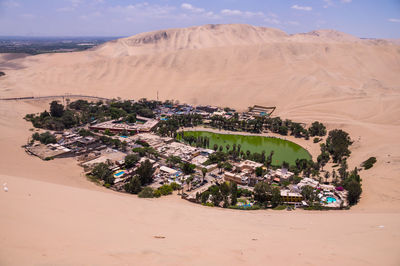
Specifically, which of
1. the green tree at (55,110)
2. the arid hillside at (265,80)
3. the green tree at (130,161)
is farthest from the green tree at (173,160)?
the green tree at (55,110)

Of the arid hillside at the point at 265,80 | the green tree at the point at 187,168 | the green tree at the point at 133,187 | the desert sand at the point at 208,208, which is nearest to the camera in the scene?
the desert sand at the point at 208,208

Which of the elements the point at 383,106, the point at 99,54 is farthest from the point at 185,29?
the point at 383,106

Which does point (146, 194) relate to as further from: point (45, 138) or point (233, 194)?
point (45, 138)

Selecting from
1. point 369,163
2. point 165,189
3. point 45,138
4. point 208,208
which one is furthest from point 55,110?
point 369,163

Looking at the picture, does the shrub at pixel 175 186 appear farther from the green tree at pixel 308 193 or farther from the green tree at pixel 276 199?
the green tree at pixel 308 193

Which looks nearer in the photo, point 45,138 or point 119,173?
point 119,173

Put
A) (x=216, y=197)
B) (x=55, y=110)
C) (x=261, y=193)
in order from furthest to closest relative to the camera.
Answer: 1. (x=55, y=110)
2. (x=261, y=193)
3. (x=216, y=197)

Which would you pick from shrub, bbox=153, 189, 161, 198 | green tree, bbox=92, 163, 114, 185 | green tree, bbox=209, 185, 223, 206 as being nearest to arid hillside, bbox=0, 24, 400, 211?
green tree, bbox=209, 185, 223, 206
